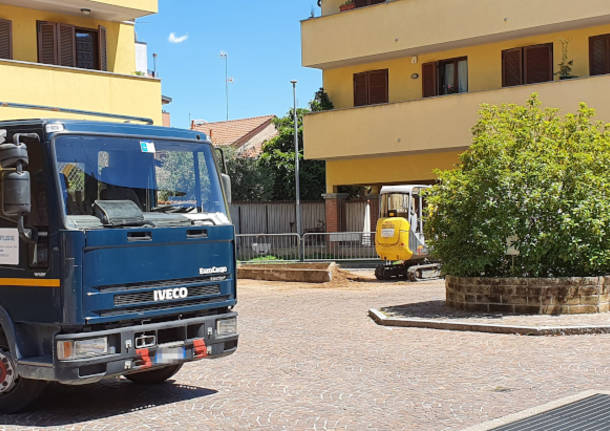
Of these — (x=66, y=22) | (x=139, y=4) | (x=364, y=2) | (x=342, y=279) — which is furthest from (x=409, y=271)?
(x=364, y=2)

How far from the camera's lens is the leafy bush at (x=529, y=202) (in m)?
15.0

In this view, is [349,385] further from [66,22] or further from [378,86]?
[378,86]

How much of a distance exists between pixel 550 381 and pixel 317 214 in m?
28.1

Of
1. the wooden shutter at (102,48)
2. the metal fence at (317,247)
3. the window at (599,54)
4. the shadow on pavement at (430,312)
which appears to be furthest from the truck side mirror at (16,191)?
the window at (599,54)

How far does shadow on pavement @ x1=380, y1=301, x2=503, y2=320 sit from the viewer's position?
15094mm

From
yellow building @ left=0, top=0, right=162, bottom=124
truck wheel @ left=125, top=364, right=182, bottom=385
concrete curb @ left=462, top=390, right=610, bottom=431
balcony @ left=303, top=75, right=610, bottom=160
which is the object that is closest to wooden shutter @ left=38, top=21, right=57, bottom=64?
yellow building @ left=0, top=0, right=162, bottom=124

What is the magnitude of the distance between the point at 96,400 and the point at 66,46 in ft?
56.0

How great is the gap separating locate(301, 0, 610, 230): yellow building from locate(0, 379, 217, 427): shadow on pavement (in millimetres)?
19095

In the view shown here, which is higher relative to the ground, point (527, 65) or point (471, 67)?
point (471, 67)

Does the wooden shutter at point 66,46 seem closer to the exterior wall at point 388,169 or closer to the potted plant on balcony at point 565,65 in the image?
the exterior wall at point 388,169

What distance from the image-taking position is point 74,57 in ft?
81.7

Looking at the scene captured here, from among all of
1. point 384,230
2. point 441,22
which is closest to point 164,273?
point 384,230

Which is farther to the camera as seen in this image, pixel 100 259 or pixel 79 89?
pixel 79 89

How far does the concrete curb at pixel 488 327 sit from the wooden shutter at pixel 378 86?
17766 mm
